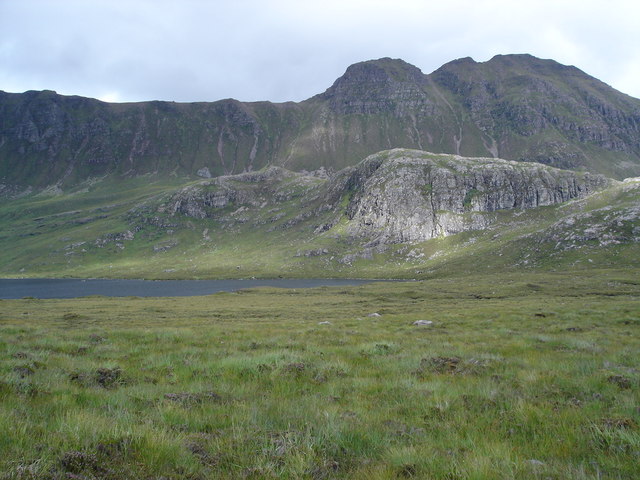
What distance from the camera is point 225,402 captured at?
7.32 m

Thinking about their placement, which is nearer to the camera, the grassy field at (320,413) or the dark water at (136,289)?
the grassy field at (320,413)

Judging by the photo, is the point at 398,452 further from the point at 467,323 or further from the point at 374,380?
the point at 467,323

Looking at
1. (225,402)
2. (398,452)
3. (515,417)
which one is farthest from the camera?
(225,402)

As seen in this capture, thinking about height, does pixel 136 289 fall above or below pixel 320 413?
below

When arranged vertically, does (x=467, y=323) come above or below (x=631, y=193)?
below

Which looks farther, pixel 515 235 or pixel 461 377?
pixel 515 235

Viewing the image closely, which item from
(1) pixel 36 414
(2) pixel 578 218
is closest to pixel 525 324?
(1) pixel 36 414

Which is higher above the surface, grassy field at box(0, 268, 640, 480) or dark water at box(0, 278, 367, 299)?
grassy field at box(0, 268, 640, 480)

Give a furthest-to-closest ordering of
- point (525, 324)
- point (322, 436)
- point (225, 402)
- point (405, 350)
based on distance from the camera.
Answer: point (525, 324), point (405, 350), point (225, 402), point (322, 436)

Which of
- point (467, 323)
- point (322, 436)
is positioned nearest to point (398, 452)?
point (322, 436)

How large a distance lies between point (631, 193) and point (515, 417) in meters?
243

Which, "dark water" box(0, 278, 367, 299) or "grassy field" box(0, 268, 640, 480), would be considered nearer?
"grassy field" box(0, 268, 640, 480)

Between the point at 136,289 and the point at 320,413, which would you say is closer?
the point at 320,413

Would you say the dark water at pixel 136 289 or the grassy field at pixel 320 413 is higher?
the grassy field at pixel 320 413
